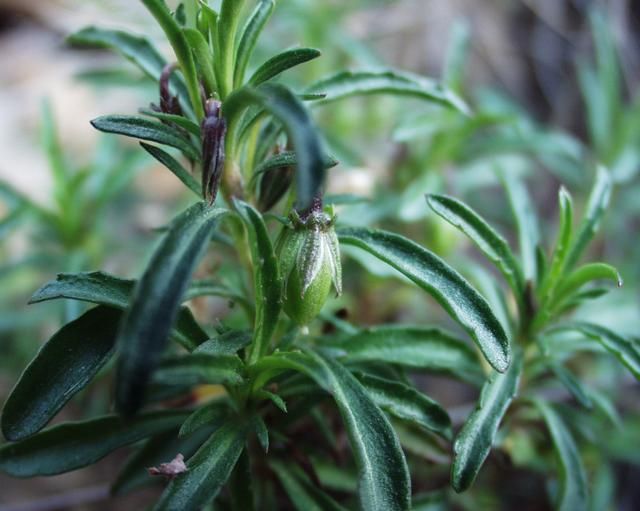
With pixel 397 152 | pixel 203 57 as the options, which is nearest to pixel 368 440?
pixel 203 57

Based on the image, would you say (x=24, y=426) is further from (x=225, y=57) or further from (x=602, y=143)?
(x=602, y=143)

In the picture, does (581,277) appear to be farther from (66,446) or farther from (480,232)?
(66,446)

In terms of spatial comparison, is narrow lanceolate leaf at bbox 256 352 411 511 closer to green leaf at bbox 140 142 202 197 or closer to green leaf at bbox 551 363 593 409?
green leaf at bbox 140 142 202 197

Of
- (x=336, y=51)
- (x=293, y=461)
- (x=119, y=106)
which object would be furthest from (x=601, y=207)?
(x=119, y=106)

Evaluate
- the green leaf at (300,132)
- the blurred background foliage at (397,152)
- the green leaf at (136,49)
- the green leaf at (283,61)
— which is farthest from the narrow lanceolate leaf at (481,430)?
the green leaf at (136,49)

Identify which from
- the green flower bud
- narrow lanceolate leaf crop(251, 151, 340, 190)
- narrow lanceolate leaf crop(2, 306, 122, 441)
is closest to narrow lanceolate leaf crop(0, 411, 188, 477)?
narrow lanceolate leaf crop(2, 306, 122, 441)

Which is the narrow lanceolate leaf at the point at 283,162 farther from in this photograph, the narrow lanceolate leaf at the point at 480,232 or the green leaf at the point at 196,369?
the green leaf at the point at 196,369
